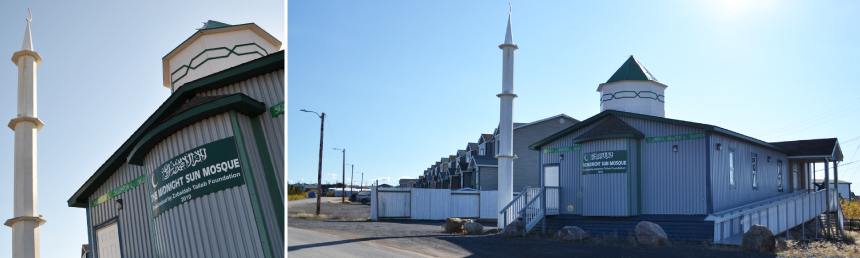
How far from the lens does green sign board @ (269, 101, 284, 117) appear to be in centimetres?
576

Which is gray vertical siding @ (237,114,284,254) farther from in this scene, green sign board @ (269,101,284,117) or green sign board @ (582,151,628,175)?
green sign board @ (582,151,628,175)

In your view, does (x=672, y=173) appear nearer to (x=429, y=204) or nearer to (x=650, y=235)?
(x=650, y=235)

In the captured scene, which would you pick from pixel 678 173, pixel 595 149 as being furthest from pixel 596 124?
pixel 678 173

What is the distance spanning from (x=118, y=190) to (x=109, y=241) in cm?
159

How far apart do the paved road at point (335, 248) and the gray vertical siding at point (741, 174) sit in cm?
923

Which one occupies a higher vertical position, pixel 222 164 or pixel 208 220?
pixel 222 164

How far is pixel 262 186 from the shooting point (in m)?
5.73

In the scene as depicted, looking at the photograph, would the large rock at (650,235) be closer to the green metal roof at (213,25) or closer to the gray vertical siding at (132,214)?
the green metal roof at (213,25)

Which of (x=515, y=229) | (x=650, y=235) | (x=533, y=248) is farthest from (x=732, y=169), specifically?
(x=533, y=248)

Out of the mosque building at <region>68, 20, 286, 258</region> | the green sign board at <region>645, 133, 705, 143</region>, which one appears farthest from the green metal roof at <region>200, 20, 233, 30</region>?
the green sign board at <region>645, 133, 705, 143</region>

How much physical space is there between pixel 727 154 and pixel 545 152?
5.56m

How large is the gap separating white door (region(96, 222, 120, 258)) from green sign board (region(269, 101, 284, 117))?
10332mm

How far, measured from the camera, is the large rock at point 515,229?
59.7 ft

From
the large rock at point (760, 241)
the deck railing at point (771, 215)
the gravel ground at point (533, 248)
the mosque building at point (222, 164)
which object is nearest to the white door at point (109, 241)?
the gravel ground at point (533, 248)
